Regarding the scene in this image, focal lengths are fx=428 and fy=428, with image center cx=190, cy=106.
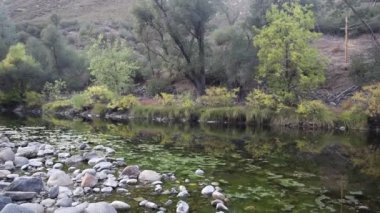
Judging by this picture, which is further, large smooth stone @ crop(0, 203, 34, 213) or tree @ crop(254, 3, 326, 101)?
tree @ crop(254, 3, 326, 101)

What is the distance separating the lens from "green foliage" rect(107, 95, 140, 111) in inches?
1598

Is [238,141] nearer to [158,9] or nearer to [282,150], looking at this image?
[282,150]

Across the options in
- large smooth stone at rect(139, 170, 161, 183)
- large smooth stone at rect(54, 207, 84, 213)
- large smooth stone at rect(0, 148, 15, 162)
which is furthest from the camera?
large smooth stone at rect(0, 148, 15, 162)

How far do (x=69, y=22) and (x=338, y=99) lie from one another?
257 feet

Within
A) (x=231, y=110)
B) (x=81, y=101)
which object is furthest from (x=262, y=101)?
(x=81, y=101)

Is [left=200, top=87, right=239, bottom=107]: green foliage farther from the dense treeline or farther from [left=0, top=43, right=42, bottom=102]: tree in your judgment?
[left=0, top=43, right=42, bottom=102]: tree

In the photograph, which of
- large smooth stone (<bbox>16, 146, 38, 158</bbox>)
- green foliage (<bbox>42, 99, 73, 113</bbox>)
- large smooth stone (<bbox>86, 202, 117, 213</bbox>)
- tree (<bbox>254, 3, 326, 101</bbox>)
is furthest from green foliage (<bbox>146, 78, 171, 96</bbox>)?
large smooth stone (<bbox>86, 202, 117, 213</bbox>)

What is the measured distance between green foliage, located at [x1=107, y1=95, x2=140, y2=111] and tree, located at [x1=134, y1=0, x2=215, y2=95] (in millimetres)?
4927

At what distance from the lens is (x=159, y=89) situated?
4669cm

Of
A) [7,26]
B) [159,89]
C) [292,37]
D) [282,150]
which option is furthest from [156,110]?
[7,26]

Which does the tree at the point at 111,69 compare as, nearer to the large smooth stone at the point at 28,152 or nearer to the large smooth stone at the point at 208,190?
the large smooth stone at the point at 28,152

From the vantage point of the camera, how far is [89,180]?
12.8 meters

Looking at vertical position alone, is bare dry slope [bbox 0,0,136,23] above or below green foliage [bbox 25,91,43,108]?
above

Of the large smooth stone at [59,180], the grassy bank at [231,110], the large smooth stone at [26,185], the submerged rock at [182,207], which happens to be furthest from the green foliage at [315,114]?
the large smooth stone at [26,185]
